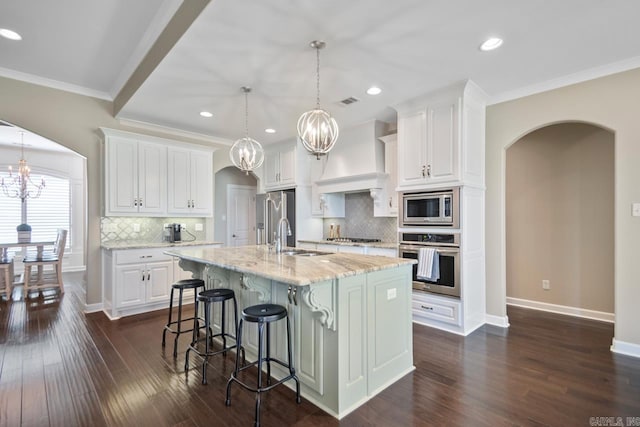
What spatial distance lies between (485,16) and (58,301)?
21.8 ft

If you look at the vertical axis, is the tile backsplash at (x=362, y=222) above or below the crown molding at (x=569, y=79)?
below

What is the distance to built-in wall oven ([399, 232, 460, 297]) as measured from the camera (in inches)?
137

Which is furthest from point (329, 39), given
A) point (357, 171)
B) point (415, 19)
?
point (357, 171)

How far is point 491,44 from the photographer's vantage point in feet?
8.59

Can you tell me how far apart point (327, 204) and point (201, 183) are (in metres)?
2.22

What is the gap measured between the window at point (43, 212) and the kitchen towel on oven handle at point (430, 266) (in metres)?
8.41

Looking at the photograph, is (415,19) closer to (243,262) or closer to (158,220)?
(243,262)

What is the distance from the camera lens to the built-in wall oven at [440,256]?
11.4 ft

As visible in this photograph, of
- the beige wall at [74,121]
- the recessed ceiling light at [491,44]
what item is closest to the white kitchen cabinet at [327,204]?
the beige wall at [74,121]

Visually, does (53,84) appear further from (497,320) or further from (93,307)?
(497,320)

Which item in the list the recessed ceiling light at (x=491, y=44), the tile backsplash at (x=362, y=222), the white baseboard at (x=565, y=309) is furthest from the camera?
the tile backsplash at (x=362, y=222)

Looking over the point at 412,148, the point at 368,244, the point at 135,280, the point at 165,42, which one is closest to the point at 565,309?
the point at 368,244

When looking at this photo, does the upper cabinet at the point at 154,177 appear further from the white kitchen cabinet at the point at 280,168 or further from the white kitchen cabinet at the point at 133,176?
the white kitchen cabinet at the point at 280,168

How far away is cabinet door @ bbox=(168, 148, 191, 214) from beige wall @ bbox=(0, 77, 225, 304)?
2.22 feet
